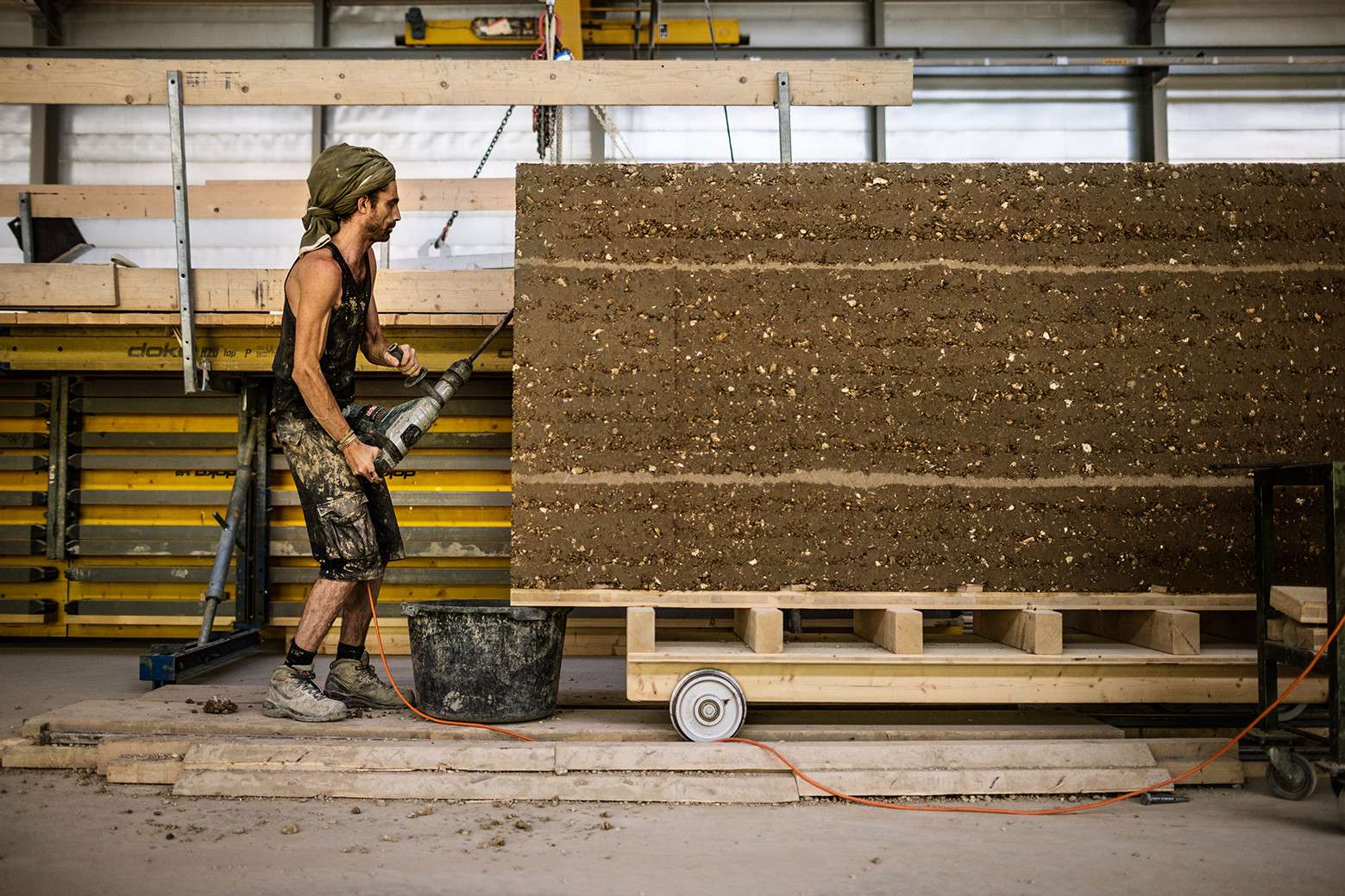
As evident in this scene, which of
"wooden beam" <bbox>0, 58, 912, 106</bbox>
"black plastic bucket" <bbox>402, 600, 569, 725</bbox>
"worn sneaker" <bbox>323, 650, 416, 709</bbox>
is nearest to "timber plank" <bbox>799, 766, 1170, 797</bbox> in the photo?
"black plastic bucket" <bbox>402, 600, 569, 725</bbox>

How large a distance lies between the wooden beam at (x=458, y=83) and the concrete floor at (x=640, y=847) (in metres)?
2.64

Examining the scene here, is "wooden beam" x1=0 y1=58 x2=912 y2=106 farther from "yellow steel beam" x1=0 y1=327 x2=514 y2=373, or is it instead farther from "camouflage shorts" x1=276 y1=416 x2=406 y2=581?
"camouflage shorts" x1=276 y1=416 x2=406 y2=581

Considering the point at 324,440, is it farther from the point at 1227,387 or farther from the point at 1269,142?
the point at 1269,142

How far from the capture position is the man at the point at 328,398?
3.31 metres

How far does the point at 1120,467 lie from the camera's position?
3389 mm

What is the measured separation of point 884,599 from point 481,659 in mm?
1379

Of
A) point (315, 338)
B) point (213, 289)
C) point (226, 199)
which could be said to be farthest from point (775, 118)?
point (315, 338)

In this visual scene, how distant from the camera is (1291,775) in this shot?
293 cm

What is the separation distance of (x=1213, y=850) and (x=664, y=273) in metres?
2.34

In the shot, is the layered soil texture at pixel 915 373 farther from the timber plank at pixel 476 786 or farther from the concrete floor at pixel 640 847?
the concrete floor at pixel 640 847

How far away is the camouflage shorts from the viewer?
133 inches

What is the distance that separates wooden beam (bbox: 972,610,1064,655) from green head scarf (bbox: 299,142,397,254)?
2.63 metres

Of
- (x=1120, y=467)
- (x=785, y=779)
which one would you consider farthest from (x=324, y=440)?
(x=1120, y=467)

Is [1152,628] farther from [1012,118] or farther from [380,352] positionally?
[1012,118]
